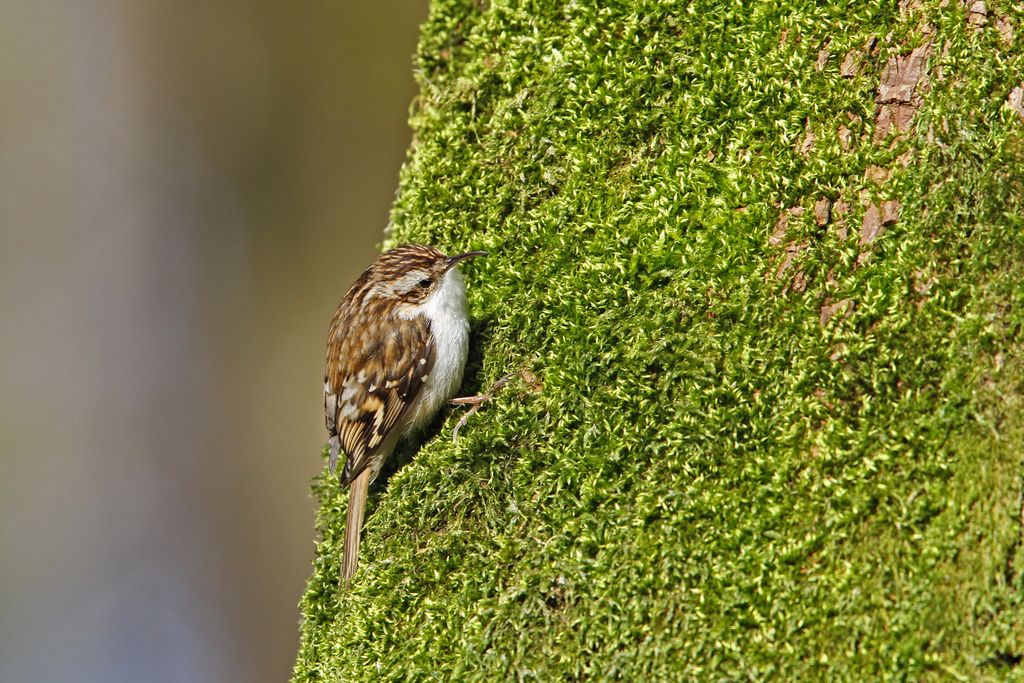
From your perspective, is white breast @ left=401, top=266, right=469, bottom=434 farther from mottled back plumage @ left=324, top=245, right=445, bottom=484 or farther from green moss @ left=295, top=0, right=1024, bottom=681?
green moss @ left=295, top=0, right=1024, bottom=681

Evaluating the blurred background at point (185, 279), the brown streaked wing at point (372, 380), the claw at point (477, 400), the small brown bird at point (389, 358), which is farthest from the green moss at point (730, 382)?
the blurred background at point (185, 279)

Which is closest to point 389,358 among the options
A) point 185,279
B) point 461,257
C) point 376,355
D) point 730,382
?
point 376,355

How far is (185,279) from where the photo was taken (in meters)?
7.70

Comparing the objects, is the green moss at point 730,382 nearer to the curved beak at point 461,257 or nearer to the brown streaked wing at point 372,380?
the curved beak at point 461,257

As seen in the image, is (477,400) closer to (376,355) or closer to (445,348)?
(445,348)

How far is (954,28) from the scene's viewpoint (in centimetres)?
197

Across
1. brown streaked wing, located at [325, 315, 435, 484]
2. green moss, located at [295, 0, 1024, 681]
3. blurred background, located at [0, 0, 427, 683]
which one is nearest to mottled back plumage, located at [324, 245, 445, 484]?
brown streaked wing, located at [325, 315, 435, 484]

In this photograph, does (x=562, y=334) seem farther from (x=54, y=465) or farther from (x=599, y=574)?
(x=54, y=465)

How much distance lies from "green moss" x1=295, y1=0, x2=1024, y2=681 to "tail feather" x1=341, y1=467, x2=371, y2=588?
65 millimetres

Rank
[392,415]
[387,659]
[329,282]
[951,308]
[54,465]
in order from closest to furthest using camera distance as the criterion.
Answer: [951,308] < [387,659] < [392,415] < [329,282] < [54,465]

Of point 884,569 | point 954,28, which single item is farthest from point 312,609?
point 954,28

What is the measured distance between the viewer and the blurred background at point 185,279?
290 inches

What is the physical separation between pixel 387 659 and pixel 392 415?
0.88 metres

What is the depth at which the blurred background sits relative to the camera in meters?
7.37
